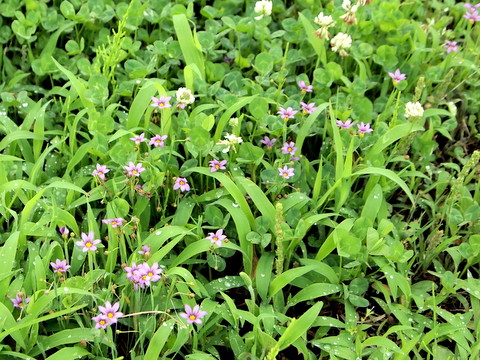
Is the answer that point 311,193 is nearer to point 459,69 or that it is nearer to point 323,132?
point 323,132

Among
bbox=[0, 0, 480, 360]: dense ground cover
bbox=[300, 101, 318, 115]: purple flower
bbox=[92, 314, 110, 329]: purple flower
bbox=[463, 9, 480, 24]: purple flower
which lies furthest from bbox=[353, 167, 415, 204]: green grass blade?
bbox=[463, 9, 480, 24]: purple flower

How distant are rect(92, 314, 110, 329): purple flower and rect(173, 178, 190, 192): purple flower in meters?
0.65

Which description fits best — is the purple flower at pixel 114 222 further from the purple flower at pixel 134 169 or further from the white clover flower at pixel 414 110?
the white clover flower at pixel 414 110

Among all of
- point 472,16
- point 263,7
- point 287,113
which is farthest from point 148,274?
point 472,16

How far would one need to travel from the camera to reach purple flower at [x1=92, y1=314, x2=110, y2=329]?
6.07 feet

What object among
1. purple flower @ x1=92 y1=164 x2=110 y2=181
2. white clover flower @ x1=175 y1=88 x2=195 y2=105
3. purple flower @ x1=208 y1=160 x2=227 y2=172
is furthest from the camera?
white clover flower @ x1=175 y1=88 x2=195 y2=105

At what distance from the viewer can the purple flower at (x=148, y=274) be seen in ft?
6.38

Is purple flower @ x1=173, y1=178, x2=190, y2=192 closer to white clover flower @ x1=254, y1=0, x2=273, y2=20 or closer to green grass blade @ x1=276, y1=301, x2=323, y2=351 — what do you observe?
green grass blade @ x1=276, y1=301, x2=323, y2=351

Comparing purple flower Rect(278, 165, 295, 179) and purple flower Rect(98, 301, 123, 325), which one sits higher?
purple flower Rect(278, 165, 295, 179)

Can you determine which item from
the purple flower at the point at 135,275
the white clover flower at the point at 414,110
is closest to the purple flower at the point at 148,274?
the purple flower at the point at 135,275

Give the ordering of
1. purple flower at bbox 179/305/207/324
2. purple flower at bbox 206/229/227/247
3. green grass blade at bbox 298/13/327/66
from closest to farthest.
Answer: purple flower at bbox 179/305/207/324 < purple flower at bbox 206/229/227/247 < green grass blade at bbox 298/13/327/66

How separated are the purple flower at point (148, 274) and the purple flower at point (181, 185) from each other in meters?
0.44

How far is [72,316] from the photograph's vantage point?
207 centimetres

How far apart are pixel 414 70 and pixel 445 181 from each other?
70 cm
